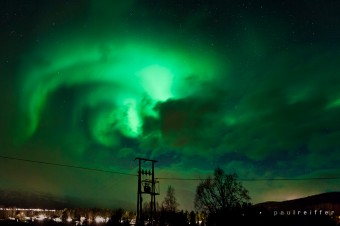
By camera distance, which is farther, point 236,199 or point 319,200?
point 319,200

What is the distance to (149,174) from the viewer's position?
4834 centimetres

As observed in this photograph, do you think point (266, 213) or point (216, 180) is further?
point (216, 180)

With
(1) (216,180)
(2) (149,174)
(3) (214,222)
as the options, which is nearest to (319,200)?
(1) (216,180)

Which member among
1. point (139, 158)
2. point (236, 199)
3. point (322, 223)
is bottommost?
point (322, 223)

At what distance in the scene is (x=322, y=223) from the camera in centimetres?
4941

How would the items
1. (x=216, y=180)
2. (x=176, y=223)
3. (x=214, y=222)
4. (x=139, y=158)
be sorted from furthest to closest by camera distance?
1. (x=216, y=180)
2. (x=176, y=223)
3. (x=214, y=222)
4. (x=139, y=158)

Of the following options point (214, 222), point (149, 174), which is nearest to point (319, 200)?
point (214, 222)

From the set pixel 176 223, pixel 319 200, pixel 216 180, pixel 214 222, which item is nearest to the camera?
pixel 214 222

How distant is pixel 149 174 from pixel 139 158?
9.45 feet

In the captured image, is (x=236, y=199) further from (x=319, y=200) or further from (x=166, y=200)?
(x=166, y=200)

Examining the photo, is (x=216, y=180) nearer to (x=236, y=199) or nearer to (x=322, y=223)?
(x=236, y=199)

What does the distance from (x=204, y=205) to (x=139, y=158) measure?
23.1 meters

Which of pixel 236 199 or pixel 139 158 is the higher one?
pixel 139 158

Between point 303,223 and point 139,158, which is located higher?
point 139,158
